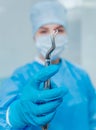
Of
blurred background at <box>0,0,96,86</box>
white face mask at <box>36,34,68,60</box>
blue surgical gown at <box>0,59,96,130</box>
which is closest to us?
blue surgical gown at <box>0,59,96,130</box>

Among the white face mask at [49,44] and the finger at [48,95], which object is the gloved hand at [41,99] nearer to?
the finger at [48,95]

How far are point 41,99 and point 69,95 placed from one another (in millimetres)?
361

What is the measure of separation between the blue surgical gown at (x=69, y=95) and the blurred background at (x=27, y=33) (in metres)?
0.64

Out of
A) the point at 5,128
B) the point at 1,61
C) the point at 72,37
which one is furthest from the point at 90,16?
the point at 5,128

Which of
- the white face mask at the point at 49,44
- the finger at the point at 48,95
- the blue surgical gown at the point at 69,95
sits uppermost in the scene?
the white face mask at the point at 49,44

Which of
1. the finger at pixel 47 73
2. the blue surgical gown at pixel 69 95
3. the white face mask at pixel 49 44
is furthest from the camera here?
the white face mask at pixel 49 44

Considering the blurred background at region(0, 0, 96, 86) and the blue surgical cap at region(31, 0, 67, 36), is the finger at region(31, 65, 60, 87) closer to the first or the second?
the blue surgical cap at region(31, 0, 67, 36)

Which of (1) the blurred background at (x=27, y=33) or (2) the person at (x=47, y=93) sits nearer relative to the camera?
(2) the person at (x=47, y=93)

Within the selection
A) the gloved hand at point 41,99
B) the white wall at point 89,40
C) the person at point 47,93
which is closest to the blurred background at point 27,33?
the white wall at point 89,40

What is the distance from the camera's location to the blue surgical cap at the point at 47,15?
1.22 metres

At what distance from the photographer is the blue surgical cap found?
1223 mm

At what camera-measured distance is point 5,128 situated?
3.16 feet

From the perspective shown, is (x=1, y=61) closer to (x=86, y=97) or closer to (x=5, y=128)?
(x=86, y=97)

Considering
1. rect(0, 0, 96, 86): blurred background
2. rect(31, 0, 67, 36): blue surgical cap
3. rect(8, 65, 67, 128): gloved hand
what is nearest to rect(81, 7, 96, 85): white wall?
rect(0, 0, 96, 86): blurred background
